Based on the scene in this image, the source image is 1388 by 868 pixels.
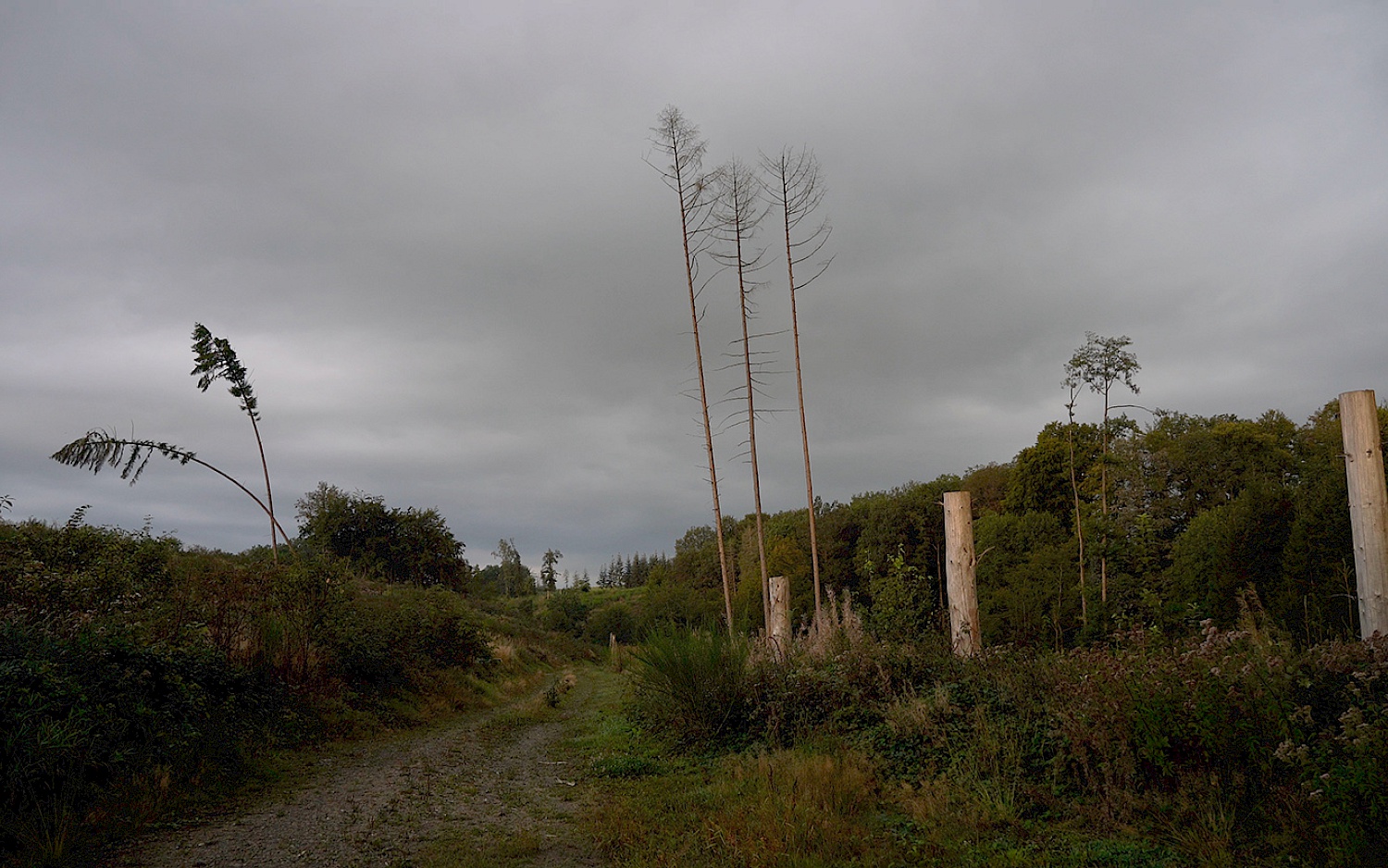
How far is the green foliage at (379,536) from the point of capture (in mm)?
29047

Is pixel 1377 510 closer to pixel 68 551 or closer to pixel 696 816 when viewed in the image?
pixel 696 816

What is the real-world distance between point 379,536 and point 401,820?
2586 cm

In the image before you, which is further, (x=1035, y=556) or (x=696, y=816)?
(x=1035, y=556)

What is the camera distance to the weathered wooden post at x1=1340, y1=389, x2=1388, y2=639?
7973 millimetres

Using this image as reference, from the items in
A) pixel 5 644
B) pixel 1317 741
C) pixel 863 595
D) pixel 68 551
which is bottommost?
pixel 863 595

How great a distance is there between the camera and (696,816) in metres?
5.64

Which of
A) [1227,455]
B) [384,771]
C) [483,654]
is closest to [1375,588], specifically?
[384,771]

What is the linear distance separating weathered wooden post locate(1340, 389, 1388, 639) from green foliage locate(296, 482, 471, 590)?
27.2 m

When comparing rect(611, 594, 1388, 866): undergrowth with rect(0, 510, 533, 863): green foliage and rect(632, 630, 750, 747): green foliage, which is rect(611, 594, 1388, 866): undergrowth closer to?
rect(632, 630, 750, 747): green foliage

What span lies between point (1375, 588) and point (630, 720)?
8938mm

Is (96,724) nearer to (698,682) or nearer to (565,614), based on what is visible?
(698,682)

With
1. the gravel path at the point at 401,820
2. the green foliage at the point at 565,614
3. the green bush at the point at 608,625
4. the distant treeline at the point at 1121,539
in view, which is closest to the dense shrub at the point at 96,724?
the gravel path at the point at 401,820

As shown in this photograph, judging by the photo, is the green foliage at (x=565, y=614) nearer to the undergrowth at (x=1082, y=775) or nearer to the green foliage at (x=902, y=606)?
the green foliage at (x=902, y=606)

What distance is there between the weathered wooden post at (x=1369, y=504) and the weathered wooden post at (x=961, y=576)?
384cm
